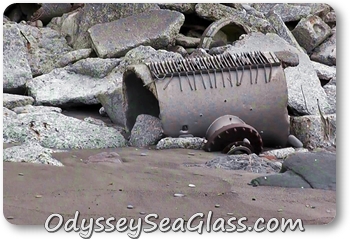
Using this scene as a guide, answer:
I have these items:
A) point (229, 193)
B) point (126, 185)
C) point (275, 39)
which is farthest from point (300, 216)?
point (275, 39)

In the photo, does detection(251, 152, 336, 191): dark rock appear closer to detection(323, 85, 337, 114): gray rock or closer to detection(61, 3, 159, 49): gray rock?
detection(323, 85, 337, 114): gray rock

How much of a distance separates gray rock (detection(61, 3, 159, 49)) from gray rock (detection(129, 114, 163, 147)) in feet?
9.32

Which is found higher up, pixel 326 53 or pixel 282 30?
pixel 282 30

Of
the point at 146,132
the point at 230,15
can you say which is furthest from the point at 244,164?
the point at 230,15

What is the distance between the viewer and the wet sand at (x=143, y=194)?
317 cm

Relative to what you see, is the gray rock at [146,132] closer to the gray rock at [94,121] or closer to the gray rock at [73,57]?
the gray rock at [94,121]

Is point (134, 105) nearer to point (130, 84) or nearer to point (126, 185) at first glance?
point (130, 84)

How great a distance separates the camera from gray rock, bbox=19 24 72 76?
8422 millimetres

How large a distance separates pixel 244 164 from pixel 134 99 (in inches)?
91.3

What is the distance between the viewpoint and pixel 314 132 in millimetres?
6082

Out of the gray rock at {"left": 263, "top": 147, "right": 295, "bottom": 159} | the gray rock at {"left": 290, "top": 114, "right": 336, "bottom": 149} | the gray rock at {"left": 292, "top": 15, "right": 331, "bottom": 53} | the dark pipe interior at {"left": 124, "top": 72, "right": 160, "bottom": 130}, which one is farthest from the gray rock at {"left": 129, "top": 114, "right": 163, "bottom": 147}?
the gray rock at {"left": 292, "top": 15, "right": 331, "bottom": 53}

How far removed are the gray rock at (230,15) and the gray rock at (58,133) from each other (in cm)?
342

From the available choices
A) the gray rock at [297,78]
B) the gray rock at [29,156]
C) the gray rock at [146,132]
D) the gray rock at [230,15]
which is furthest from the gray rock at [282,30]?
the gray rock at [29,156]

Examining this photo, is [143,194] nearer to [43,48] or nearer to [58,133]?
[58,133]
